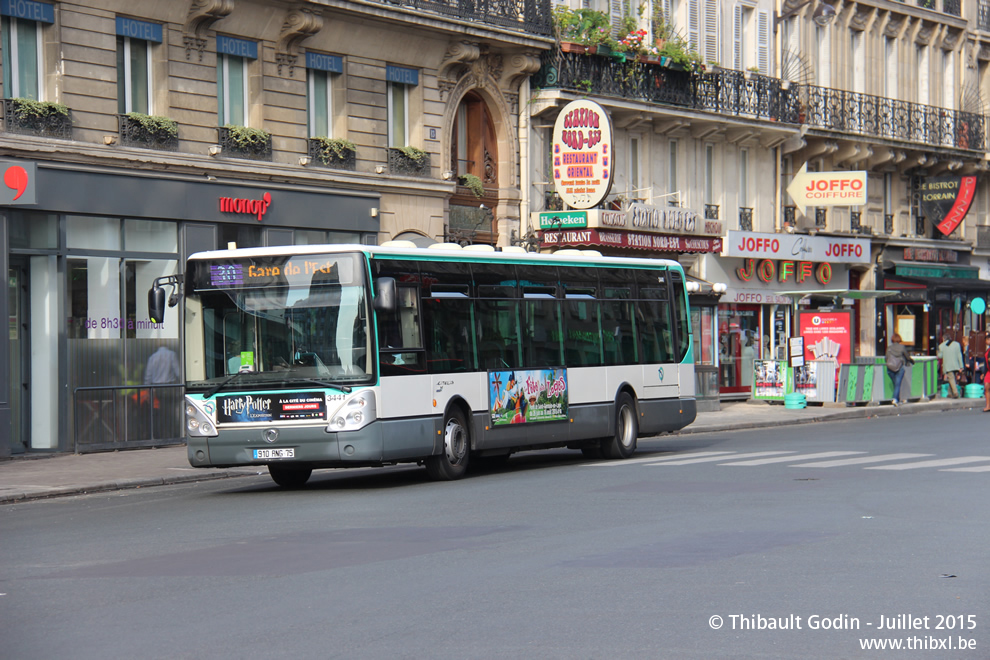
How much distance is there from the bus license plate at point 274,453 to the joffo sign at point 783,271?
24593mm

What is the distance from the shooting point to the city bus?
48.4ft

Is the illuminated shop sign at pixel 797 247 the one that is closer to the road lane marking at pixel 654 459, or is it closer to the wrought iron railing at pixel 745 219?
the wrought iron railing at pixel 745 219

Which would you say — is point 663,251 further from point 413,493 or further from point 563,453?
point 413,493

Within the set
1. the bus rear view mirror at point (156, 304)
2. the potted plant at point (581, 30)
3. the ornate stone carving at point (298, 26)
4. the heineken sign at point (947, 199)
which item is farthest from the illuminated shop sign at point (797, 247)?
the bus rear view mirror at point (156, 304)

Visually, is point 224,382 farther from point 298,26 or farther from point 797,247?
point 797,247

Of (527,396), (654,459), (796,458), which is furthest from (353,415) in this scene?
(796,458)

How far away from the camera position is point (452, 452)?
636 inches

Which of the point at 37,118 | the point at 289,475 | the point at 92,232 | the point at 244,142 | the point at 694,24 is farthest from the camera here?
the point at 694,24

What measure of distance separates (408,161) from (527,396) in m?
10.9

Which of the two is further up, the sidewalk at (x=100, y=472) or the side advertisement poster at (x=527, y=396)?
the side advertisement poster at (x=527, y=396)

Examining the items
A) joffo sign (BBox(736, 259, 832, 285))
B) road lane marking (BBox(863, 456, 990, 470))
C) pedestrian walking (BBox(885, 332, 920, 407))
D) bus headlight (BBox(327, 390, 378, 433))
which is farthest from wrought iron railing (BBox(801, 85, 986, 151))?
bus headlight (BBox(327, 390, 378, 433))

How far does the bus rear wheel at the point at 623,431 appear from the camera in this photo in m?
19.2

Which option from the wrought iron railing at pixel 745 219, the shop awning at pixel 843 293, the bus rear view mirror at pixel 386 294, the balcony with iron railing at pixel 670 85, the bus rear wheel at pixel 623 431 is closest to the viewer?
the bus rear view mirror at pixel 386 294

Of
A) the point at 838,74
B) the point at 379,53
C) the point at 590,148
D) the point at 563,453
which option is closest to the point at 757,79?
the point at 838,74
